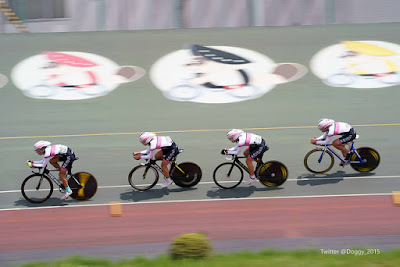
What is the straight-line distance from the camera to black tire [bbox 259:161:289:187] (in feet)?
40.4

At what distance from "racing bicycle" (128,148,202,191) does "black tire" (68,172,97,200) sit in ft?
2.88

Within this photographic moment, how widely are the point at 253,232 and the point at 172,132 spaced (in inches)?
259

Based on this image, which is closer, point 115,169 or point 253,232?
point 253,232

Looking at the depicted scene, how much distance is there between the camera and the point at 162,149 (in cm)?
1218

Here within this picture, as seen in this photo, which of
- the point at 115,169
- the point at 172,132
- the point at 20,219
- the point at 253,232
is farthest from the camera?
the point at 172,132

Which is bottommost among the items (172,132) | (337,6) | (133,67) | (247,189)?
(247,189)

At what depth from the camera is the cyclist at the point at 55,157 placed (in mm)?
11586

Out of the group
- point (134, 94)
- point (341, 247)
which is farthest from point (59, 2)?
point (341, 247)

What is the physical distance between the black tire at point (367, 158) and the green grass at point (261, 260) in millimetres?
5233

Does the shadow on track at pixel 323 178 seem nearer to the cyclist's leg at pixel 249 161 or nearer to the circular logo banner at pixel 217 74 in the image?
the cyclist's leg at pixel 249 161

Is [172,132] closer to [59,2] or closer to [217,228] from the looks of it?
[217,228]

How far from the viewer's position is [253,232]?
9.73 metres

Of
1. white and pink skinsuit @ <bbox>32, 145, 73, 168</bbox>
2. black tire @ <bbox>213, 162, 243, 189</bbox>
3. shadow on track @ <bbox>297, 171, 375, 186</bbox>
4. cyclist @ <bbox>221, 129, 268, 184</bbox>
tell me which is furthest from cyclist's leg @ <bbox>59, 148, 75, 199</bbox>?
shadow on track @ <bbox>297, 171, 375, 186</bbox>

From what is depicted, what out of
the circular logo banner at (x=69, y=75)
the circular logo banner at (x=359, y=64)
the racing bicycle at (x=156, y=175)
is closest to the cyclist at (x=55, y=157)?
the racing bicycle at (x=156, y=175)
